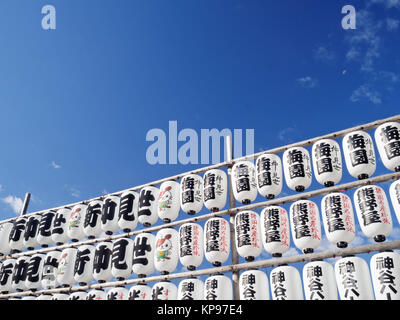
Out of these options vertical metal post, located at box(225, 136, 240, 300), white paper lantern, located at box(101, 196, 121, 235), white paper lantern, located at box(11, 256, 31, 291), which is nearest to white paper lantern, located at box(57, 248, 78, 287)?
white paper lantern, located at box(101, 196, 121, 235)

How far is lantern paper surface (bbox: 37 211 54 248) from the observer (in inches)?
449

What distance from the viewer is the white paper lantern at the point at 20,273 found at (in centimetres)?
1089

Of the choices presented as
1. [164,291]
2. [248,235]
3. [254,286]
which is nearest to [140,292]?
[164,291]

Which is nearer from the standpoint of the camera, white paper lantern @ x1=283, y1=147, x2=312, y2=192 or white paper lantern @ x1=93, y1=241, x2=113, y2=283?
white paper lantern @ x1=283, y1=147, x2=312, y2=192

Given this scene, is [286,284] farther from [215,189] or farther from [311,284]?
[215,189]

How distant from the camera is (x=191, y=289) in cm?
798

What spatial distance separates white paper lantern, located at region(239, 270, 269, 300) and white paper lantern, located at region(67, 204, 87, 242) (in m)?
5.73

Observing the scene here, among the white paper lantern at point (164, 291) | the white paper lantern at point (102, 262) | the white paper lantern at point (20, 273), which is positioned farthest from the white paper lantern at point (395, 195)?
the white paper lantern at point (20, 273)

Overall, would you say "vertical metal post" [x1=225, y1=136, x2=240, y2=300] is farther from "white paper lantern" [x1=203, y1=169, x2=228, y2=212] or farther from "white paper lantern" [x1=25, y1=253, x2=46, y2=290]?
"white paper lantern" [x1=25, y1=253, x2=46, y2=290]

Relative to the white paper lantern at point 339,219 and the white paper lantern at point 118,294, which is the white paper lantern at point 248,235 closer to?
the white paper lantern at point 339,219

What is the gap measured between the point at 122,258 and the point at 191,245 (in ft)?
7.08

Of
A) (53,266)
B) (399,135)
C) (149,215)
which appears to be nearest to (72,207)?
(53,266)

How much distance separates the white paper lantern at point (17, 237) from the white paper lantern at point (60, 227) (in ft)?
4.96

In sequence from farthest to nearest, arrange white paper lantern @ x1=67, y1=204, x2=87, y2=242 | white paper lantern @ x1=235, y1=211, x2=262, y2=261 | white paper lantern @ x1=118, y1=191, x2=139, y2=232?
1. white paper lantern @ x1=67, y1=204, x2=87, y2=242
2. white paper lantern @ x1=118, y1=191, x2=139, y2=232
3. white paper lantern @ x1=235, y1=211, x2=262, y2=261
